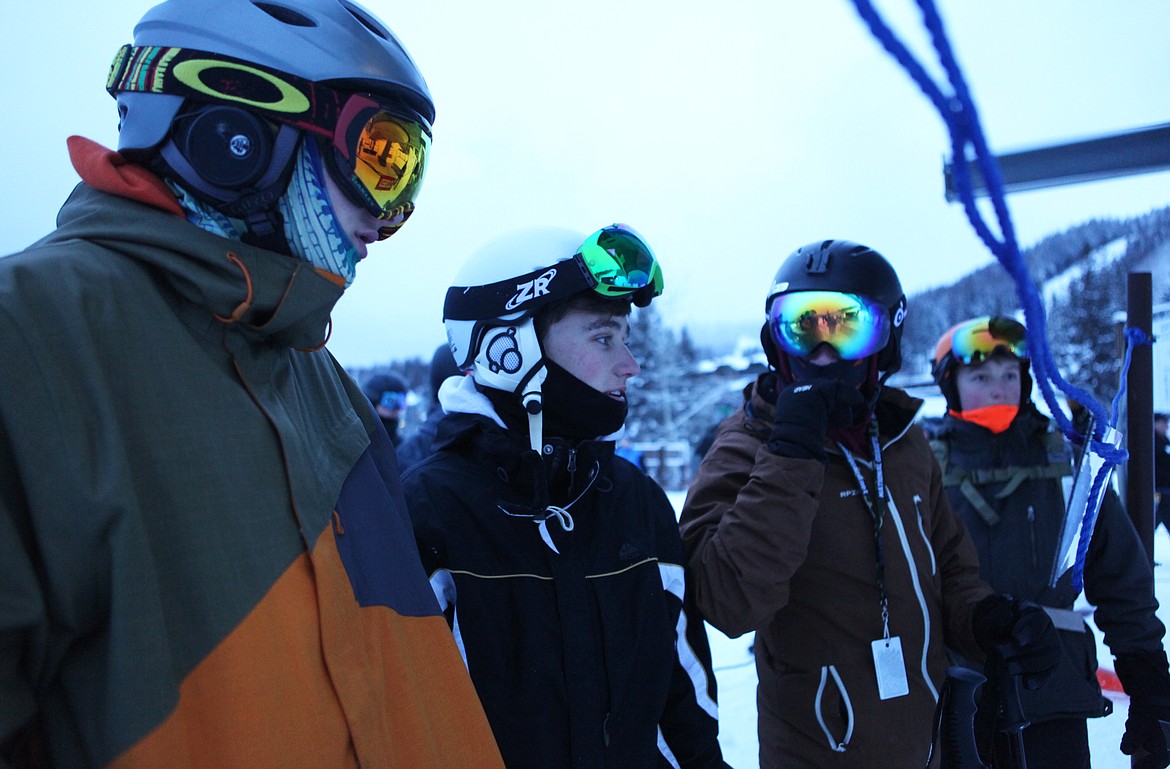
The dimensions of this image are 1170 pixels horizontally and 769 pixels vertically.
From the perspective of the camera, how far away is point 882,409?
278 centimetres

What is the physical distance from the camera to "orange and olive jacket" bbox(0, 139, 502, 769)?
0.89 m

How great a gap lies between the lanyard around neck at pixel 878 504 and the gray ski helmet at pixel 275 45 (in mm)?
1900

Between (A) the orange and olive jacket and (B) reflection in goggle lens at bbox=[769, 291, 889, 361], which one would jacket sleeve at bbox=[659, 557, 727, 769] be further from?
(B) reflection in goggle lens at bbox=[769, 291, 889, 361]

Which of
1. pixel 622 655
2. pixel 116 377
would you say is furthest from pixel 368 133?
pixel 622 655

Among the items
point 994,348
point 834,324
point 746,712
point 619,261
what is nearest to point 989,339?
point 994,348

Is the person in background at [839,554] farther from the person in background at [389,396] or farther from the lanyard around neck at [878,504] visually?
the person in background at [389,396]

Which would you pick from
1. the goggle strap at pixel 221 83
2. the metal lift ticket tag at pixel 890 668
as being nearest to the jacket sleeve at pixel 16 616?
the goggle strap at pixel 221 83

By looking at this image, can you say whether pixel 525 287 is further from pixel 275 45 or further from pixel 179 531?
pixel 179 531

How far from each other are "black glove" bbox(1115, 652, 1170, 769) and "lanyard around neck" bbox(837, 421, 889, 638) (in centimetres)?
125

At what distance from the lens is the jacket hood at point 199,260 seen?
109 cm

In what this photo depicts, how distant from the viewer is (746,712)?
5.26 m

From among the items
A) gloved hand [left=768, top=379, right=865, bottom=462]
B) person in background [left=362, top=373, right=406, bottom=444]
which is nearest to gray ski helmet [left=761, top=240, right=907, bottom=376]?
gloved hand [left=768, top=379, right=865, bottom=462]

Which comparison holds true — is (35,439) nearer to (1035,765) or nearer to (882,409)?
(882,409)

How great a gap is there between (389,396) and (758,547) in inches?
235
